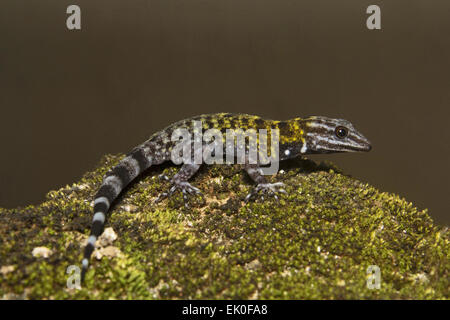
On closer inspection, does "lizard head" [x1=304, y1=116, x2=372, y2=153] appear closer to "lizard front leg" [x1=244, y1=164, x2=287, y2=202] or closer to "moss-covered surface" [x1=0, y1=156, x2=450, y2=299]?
"moss-covered surface" [x1=0, y1=156, x2=450, y2=299]

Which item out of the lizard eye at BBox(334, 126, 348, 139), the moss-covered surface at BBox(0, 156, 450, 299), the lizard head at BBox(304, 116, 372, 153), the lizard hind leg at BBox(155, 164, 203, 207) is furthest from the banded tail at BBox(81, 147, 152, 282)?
the lizard eye at BBox(334, 126, 348, 139)

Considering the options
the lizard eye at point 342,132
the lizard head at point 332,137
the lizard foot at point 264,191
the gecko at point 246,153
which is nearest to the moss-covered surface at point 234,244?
the lizard foot at point 264,191

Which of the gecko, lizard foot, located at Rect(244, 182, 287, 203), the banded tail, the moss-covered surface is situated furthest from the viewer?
the gecko

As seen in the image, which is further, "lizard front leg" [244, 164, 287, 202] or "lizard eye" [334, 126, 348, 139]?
"lizard eye" [334, 126, 348, 139]

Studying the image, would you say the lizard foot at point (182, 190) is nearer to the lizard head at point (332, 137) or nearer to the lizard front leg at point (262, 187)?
the lizard front leg at point (262, 187)

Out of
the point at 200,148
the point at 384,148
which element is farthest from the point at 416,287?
the point at 384,148

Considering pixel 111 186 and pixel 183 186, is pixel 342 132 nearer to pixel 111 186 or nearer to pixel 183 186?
pixel 183 186

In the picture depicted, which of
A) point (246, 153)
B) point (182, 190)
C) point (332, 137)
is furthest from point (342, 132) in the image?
point (182, 190)
